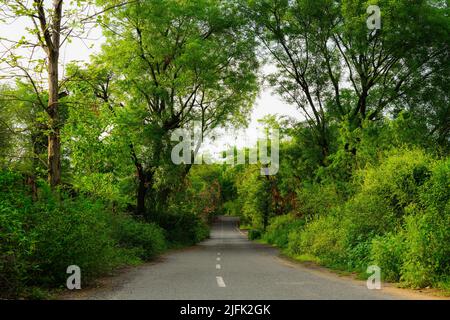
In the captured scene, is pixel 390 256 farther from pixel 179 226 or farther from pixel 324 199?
pixel 179 226

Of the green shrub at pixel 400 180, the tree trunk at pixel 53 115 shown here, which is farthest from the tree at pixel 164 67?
the green shrub at pixel 400 180

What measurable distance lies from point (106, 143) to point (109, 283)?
12.6 m

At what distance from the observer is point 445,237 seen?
38.4 ft

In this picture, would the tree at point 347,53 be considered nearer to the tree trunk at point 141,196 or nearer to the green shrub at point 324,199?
the green shrub at point 324,199

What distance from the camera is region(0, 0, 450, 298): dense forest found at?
468 inches

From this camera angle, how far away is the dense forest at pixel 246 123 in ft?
39.0

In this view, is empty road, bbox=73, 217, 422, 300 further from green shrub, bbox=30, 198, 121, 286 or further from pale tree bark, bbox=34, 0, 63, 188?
pale tree bark, bbox=34, 0, 63, 188

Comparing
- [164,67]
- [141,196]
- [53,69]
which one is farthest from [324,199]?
[53,69]

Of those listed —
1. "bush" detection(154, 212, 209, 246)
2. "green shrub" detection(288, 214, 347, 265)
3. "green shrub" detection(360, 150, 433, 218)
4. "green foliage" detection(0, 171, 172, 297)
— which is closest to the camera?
"green foliage" detection(0, 171, 172, 297)

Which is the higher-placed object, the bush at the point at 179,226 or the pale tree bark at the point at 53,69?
the pale tree bark at the point at 53,69

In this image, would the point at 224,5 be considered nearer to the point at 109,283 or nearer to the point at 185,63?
the point at 185,63

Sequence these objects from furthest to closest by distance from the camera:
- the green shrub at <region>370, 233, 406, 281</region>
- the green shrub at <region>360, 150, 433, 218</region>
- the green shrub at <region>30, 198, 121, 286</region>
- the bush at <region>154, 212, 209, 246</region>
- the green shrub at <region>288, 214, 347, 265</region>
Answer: the bush at <region>154, 212, 209, 246</region>, the green shrub at <region>288, 214, 347, 265</region>, the green shrub at <region>360, 150, 433, 218</region>, the green shrub at <region>370, 233, 406, 281</region>, the green shrub at <region>30, 198, 121, 286</region>

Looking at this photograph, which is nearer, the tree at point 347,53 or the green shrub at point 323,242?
the green shrub at point 323,242

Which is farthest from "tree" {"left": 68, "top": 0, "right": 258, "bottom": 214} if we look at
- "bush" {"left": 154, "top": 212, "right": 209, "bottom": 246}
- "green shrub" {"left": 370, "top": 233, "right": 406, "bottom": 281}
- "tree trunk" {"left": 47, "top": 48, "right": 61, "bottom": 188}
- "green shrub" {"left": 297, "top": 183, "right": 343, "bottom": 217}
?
"green shrub" {"left": 370, "top": 233, "right": 406, "bottom": 281}
